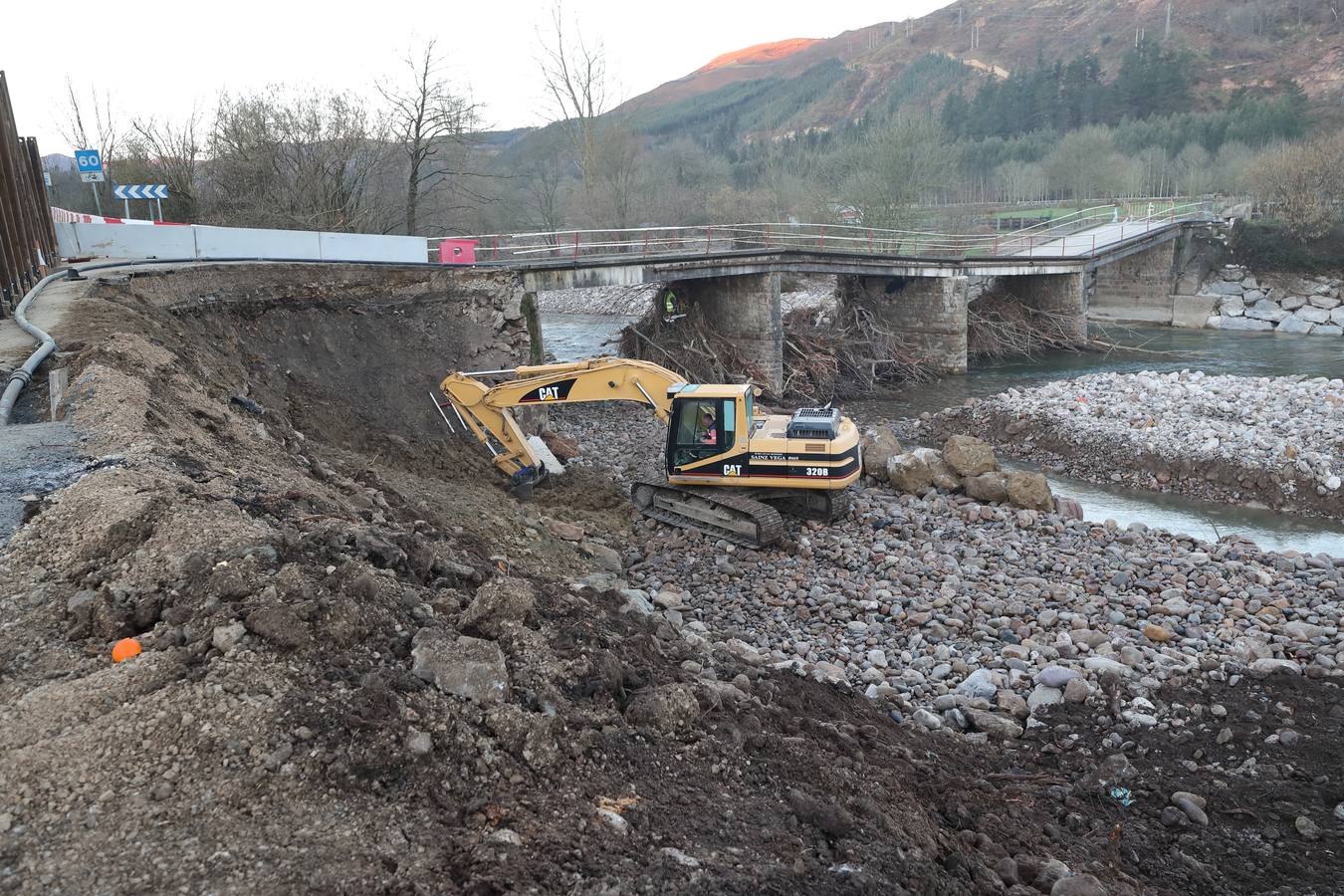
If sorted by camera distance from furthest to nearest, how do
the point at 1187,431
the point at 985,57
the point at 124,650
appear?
the point at 985,57, the point at 1187,431, the point at 124,650

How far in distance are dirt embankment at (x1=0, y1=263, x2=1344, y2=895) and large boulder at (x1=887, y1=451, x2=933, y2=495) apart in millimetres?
7082

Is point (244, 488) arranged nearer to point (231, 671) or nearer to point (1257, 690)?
point (231, 671)

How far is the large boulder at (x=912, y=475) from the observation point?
1552 cm

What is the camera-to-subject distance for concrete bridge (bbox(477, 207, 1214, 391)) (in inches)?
851

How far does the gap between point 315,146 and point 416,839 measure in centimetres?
2678

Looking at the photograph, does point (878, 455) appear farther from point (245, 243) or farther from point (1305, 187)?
point (1305, 187)

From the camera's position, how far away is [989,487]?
1490 cm

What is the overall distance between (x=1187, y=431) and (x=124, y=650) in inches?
760

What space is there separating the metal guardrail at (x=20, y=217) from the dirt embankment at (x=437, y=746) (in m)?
7.35

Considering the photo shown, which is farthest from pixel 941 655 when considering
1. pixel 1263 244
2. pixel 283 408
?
pixel 1263 244

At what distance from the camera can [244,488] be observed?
7543 millimetres

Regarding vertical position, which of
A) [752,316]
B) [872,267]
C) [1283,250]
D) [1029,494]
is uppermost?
[872,267]

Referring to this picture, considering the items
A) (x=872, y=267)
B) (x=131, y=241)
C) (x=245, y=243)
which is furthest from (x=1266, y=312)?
(x=131, y=241)

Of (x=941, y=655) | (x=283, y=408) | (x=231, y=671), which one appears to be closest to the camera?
(x=231, y=671)
